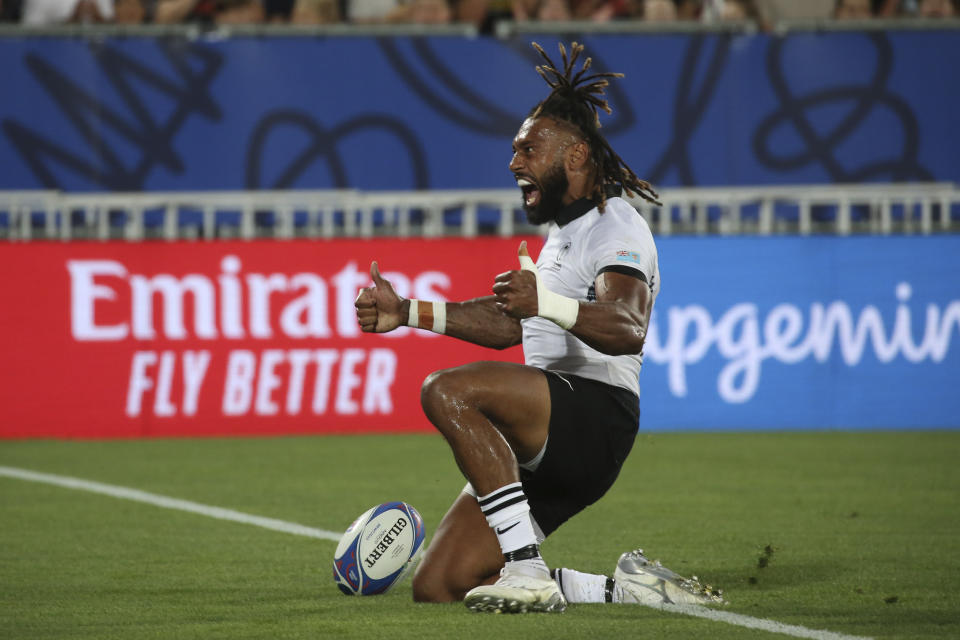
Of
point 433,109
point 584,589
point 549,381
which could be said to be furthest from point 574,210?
point 433,109

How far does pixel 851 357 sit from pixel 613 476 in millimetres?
6902

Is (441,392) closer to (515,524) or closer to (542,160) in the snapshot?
(515,524)

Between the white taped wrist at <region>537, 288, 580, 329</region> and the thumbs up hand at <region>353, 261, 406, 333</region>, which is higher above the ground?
the white taped wrist at <region>537, 288, 580, 329</region>

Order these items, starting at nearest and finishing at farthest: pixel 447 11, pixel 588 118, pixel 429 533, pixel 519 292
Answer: pixel 519 292
pixel 588 118
pixel 429 533
pixel 447 11

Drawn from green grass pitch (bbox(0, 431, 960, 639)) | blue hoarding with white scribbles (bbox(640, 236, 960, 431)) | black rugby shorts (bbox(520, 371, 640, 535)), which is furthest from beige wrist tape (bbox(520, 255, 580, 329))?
blue hoarding with white scribbles (bbox(640, 236, 960, 431))

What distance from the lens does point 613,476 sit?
5.26 meters

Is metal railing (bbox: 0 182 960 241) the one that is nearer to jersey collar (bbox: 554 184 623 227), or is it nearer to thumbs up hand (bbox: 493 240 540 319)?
jersey collar (bbox: 554 184 623 227)

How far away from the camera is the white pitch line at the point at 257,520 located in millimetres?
4539

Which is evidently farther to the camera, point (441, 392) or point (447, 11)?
point (447, 11)

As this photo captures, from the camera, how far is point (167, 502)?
8078 millimetres

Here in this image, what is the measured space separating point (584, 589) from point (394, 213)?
27.0ft

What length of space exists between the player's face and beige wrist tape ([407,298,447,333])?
0.61 metres

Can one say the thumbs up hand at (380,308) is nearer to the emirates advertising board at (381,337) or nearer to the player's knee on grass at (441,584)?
the player's knee on grass at (441,584)

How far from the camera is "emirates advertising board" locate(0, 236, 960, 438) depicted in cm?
1141
